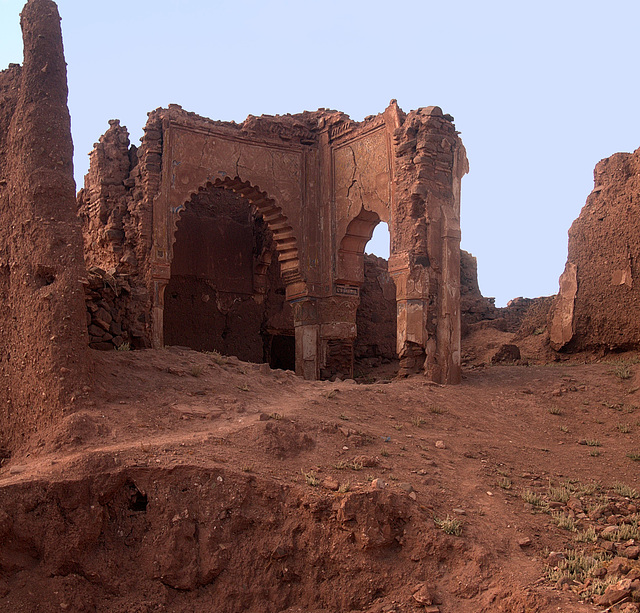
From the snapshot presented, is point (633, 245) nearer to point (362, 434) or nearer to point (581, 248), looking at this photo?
point (581, 248)

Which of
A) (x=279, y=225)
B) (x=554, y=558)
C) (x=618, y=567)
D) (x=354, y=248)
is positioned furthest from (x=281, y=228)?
(x=618, y=567)

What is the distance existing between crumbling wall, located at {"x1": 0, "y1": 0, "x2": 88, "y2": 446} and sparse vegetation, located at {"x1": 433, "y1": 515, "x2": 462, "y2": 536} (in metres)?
3.74

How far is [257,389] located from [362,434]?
1.94m

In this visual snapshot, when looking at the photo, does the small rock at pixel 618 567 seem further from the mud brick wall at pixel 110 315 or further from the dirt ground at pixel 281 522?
the mud brick wall at pixel 110 315

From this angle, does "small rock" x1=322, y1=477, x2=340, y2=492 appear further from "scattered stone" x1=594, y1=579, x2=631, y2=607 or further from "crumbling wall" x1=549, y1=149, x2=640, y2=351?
"crumbling wall" x1=549, y1=149, x2=640, y2=351

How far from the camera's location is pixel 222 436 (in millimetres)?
7418

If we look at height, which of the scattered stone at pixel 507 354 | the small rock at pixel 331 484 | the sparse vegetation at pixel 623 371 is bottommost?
the small rock at pixel 331 484

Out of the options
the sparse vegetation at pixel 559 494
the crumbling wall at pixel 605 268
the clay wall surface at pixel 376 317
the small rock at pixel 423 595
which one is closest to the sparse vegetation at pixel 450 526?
the small rock at pixel 423 595

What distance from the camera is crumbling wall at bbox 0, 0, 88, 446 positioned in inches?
312

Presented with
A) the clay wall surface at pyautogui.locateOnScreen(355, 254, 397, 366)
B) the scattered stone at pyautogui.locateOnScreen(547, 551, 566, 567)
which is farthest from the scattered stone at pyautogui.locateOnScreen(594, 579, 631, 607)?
the clay wall surface at pyautogui.locateOnScreen(355, 254, 397, 366)

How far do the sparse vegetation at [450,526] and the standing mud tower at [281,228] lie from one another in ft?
19.2

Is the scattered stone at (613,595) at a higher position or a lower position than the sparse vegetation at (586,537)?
lower

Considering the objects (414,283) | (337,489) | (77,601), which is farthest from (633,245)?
(77,601)

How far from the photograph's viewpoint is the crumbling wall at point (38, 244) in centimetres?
793
